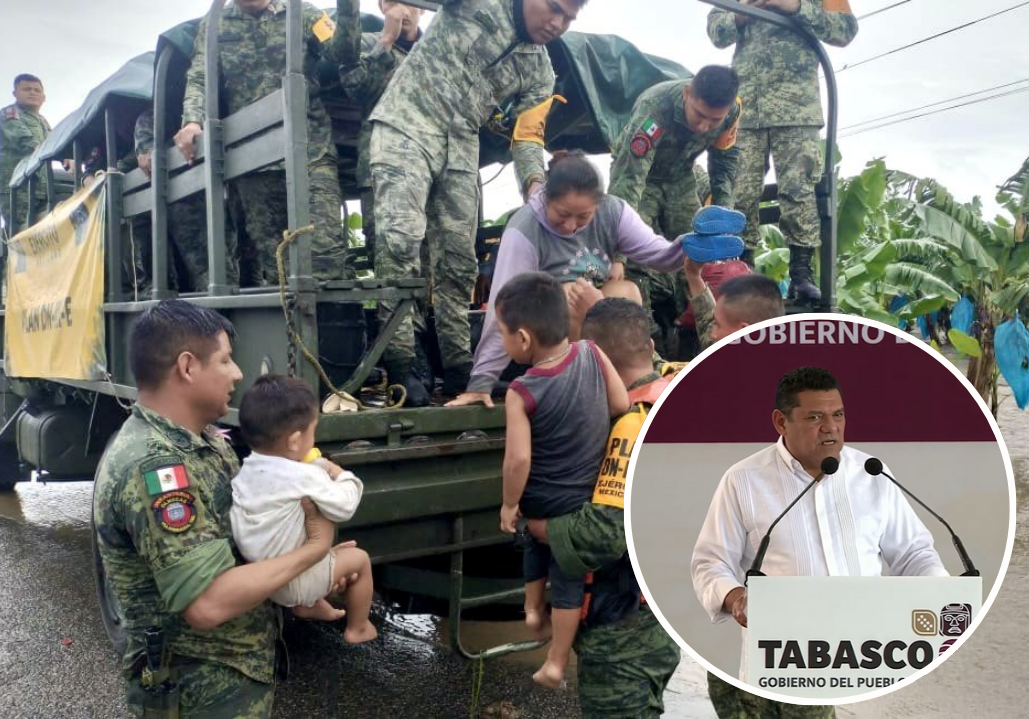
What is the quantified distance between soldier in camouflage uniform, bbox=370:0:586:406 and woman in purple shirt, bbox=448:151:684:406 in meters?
0.32

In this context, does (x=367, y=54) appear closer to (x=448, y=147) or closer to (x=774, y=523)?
(x=448, y=147)

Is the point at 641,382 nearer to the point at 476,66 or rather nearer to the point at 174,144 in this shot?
the point at 476,66

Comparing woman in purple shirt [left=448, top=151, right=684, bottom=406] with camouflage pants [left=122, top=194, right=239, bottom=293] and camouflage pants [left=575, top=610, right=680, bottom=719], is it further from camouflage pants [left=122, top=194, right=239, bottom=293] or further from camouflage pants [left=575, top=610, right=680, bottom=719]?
camouflage pants [left=122, top=194, right=239, bottom=293]

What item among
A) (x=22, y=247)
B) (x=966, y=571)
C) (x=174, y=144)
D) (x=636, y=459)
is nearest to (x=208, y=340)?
(x=636, y=459)

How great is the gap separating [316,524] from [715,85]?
2.59 metres

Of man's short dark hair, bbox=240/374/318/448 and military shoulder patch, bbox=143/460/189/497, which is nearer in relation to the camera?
military shoulder patch, bbox=143/460/189/497

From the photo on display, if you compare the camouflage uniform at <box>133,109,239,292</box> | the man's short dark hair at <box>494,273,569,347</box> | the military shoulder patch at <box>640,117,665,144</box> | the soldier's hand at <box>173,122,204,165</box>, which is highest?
the military shoulder patch at <box>640,117,665,144</box>

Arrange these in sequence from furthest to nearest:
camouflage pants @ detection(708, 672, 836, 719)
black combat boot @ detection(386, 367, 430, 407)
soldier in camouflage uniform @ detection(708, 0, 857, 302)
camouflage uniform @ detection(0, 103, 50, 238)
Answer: camouflage uniform @ detection(0, 103, 50, 238) → soldier in camouflage uniform @ detection(708, 0, 857, 302) → black combat boot @ detection(386, 367, 430, 407) → camouflage pants @ detection(708, 672, 836, 719)

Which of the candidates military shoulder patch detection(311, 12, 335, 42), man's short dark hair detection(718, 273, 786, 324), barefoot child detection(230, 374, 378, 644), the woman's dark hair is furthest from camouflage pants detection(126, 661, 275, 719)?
military shoulder patch detection(311, 12, 335, 42)

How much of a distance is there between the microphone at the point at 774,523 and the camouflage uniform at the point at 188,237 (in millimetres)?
3484

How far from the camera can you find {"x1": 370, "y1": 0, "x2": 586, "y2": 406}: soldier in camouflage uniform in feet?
9.85

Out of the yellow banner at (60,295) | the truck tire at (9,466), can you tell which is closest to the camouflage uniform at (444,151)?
the yellow banner at (60,295)

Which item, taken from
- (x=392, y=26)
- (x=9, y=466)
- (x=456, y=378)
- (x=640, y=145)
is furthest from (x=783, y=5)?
(x=9, y=466)

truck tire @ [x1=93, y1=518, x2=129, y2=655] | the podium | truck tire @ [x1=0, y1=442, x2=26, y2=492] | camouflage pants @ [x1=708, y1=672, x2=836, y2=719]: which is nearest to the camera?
the podium
